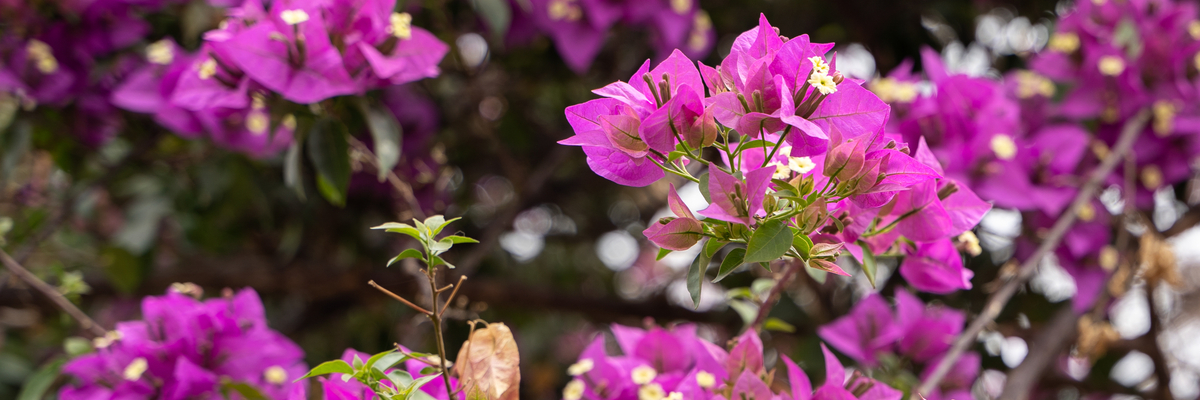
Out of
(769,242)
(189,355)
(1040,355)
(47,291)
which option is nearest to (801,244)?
(769,242)

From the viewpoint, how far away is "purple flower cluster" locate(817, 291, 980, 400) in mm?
926

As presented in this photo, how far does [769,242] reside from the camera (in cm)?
45

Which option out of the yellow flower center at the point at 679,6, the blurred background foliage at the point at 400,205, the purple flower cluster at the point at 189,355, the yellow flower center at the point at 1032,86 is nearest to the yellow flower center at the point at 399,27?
the blurred background foliage at the point at 400,205

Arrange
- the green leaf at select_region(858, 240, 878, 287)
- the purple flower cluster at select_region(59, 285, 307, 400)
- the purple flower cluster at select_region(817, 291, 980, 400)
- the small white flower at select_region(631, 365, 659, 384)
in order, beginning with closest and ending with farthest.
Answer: the green leaf at select_region(858, 240, 878, 287) < the small white flower at select_region(631, 365, 659, 384) < the purple flower cluster at select_region(59, 285, 307, 400) < the purple flower cluster at select_region(817, 291, 980, 400)

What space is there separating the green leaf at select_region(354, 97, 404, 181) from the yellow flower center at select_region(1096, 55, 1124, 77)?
3.33ft

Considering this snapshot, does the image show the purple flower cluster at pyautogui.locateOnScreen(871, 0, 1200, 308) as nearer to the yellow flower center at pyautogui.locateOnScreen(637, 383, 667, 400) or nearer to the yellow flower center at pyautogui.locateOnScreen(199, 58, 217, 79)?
the yellow flower center at pyautogui.locateOnScreen(637, 383, 667, 400)

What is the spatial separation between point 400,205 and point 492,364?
716 millimetres

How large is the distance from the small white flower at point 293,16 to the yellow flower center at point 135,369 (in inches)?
14.6

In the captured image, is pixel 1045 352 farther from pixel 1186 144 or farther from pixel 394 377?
pixel 394 377

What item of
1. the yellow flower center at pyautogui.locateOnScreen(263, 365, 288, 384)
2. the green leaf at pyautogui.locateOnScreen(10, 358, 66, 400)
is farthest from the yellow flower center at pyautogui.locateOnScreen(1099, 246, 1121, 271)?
the green leaf at pyautogui.locateOnScreen(10, 358, 66, 400)

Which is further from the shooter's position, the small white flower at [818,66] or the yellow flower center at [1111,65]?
the yellow flower center at [1111,65]

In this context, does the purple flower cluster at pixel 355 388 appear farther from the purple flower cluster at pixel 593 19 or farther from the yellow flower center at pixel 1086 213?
the yellow flower center at pixel 1086 213

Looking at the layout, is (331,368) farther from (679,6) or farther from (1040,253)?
(679,6)

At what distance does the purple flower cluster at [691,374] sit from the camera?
596mm
